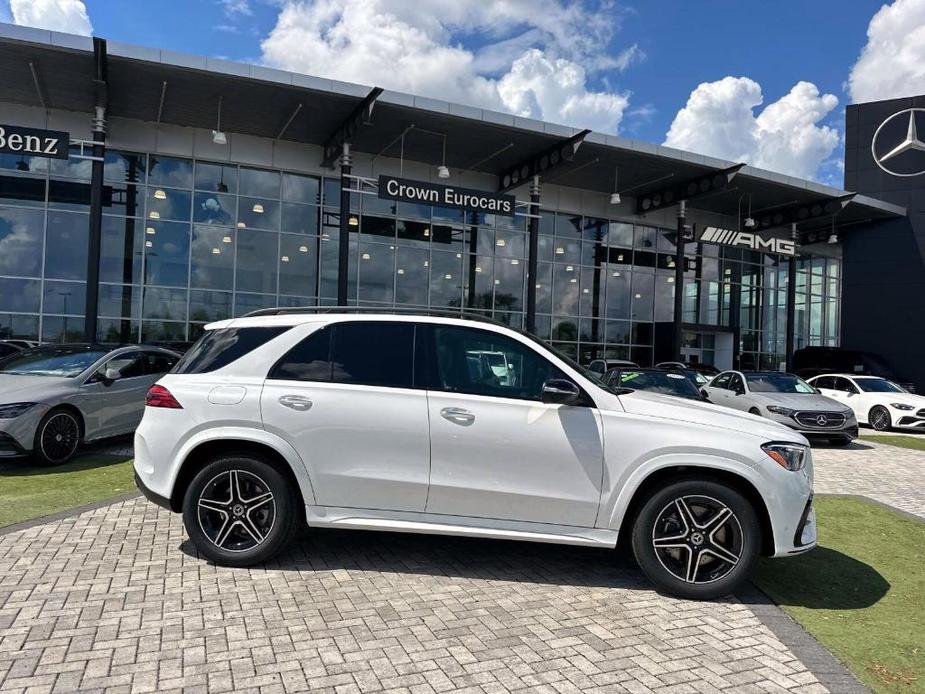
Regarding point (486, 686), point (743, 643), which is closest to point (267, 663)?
point (486, 686)

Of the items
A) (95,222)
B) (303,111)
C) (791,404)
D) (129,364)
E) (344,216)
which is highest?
(303,111)

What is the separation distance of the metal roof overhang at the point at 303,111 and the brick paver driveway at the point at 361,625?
1567cm

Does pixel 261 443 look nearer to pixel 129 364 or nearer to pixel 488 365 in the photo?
pixel 488 365

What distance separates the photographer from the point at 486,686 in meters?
2.92

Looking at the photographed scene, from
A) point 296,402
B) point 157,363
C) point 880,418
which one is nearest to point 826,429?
point 880,418

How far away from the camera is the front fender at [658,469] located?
4.00 metres

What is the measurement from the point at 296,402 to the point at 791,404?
11.0 m

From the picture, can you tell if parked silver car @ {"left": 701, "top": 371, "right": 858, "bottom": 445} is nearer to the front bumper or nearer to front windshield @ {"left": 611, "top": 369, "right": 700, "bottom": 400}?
the front bumper

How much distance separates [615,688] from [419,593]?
1.48 m

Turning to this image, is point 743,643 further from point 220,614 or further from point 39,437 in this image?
point 39,437

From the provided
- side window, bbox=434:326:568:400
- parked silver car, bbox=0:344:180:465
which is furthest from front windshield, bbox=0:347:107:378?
side window, bbox=434:326:568:400

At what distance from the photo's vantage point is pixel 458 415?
13.6ft

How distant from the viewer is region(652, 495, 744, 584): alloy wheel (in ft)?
13.2

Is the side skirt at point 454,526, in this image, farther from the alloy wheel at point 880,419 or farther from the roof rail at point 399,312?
the alloy wheel at point 880,419
